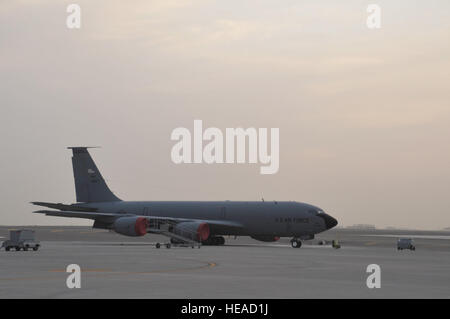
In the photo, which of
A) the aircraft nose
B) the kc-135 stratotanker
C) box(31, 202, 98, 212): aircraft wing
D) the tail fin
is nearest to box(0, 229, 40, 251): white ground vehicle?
the kc-135 stratotanker

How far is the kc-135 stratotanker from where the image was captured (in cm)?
7006

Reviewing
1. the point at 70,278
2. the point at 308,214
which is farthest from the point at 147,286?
the point at 308,214

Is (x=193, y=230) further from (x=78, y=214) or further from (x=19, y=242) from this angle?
(x=19, y=242)

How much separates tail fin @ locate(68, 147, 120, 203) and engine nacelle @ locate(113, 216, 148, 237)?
10187 mm

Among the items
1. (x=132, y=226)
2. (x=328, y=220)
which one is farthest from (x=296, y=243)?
(x=132, y=226)

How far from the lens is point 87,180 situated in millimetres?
83812

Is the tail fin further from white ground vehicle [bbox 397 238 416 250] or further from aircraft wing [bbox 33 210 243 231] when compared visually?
white ground vehicle [bbox 397 238 416 250]

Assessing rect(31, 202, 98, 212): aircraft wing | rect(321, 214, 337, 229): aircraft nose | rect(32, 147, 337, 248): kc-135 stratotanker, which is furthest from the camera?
rect(31, 202, 98, 212): aircraft wing

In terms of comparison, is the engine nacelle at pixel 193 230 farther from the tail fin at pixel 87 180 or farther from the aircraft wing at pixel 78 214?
the tail fin at pixel 87 180

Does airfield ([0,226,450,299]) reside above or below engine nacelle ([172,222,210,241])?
above

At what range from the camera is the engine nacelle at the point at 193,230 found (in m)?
71.2

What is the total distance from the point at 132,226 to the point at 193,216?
22.9ft

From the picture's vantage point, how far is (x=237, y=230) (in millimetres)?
73250
